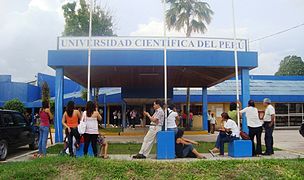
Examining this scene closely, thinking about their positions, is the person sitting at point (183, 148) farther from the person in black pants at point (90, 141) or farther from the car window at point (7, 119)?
the car window at point (7, 119)

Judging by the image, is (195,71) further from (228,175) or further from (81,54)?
(228,175)

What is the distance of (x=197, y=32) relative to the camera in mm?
28891

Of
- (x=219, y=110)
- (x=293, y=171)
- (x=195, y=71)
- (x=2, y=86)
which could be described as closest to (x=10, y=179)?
(x=293, y=171)

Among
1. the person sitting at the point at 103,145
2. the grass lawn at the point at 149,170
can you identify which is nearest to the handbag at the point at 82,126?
the person sitting at the point at 103,145

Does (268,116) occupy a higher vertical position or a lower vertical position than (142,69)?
lower

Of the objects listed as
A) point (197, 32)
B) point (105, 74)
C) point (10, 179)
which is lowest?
point (10, 179)

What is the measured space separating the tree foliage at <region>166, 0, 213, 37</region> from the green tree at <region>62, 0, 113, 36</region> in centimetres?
648

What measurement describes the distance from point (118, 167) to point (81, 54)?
24.6ft

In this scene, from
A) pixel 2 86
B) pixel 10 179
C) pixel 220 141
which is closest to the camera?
pixel 10 179

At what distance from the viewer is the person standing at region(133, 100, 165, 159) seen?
32.5ft

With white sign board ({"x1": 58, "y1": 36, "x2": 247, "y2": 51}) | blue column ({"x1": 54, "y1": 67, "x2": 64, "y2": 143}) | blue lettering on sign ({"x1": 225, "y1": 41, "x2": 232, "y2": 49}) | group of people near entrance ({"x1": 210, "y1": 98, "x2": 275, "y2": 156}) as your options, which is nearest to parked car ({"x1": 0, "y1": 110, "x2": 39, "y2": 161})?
blue column ({"x1": 54, "y1": 67, "x2": 64, "y2": 143})

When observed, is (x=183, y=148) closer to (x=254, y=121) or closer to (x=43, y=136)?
(x=254, y=121)

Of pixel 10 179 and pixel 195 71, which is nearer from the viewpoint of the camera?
pixel 10 179

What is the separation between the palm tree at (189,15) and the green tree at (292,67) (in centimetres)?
3561
